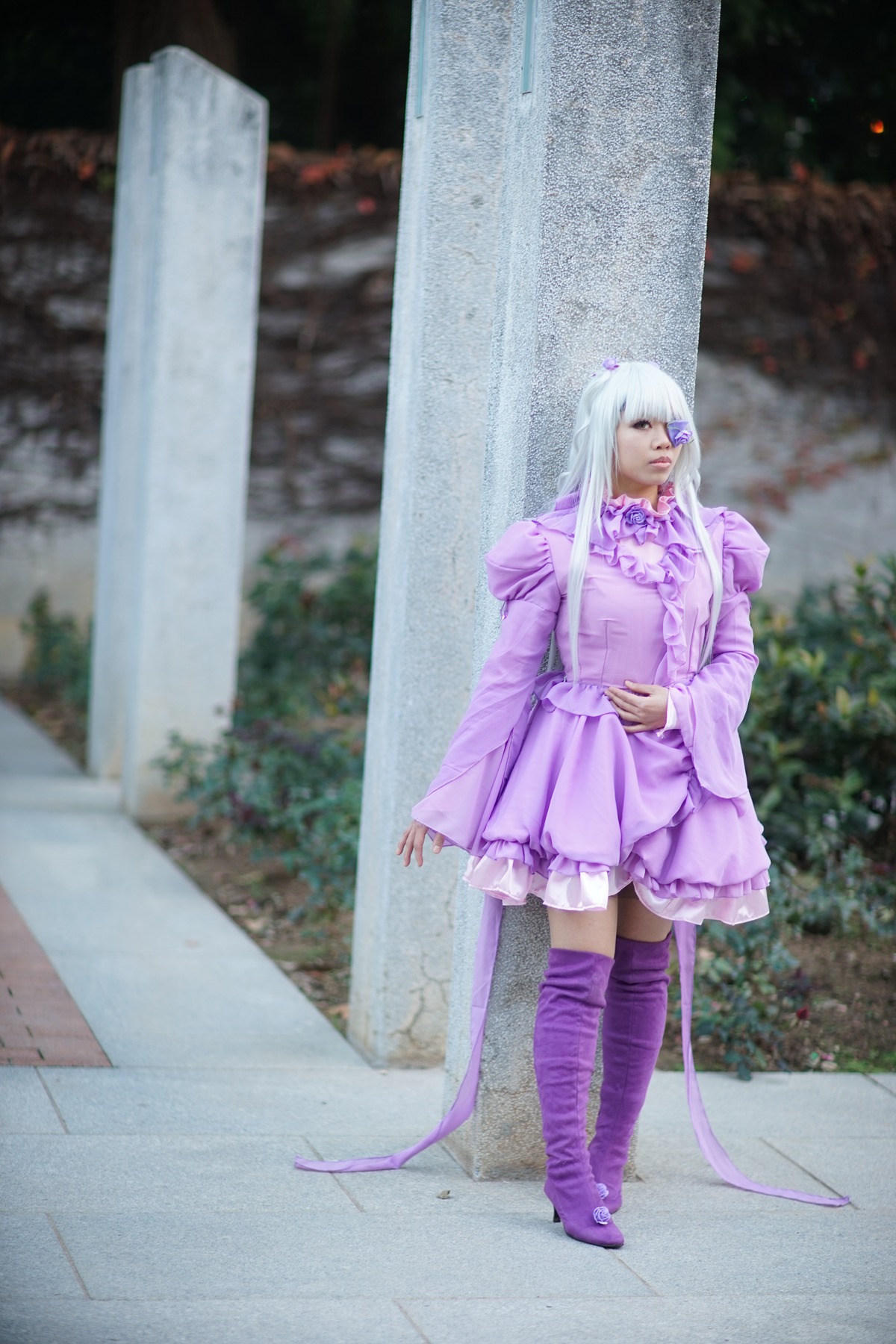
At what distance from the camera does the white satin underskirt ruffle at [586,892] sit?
3059 millimetres

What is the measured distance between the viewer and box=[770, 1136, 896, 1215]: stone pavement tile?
352 centimetres

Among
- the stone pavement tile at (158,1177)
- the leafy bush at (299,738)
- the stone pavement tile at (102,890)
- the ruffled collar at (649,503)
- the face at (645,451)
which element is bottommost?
the stone pavement tile at (158,1177)

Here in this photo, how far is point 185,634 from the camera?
722cm

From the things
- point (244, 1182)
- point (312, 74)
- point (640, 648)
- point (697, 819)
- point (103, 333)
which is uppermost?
point (312, 74)

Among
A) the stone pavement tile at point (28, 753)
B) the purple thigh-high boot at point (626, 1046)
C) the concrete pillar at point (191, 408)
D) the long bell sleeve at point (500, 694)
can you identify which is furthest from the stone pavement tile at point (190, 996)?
the stone pavement tile at point (28, 753)

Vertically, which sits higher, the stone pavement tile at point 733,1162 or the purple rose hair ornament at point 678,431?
the purple rose hair ornament at point 678,431

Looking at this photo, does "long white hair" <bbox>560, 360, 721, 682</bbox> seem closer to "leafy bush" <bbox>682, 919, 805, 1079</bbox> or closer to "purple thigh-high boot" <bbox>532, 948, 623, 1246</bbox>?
"purple thigh-high boot" <bbox>532, 948, 623, 1246</bbox>

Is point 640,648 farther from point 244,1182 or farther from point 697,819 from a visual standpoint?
point 244,1182

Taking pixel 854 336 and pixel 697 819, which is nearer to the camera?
pixel 697 819

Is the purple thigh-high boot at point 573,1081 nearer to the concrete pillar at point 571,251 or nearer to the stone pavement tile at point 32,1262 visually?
the concrete pillar at point 571,251

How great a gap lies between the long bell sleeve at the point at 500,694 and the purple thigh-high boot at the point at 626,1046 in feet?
1.47

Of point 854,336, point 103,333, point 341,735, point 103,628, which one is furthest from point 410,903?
point 854,336

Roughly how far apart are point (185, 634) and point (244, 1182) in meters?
4.15

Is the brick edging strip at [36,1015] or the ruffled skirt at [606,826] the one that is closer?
the ruffled skirt at [606,826]
